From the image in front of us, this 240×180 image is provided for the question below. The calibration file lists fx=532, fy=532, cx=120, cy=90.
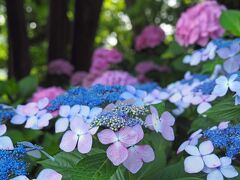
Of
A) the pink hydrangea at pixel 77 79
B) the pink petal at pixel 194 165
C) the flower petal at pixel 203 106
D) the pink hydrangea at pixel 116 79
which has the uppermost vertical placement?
the pink petal at pixel 194 165

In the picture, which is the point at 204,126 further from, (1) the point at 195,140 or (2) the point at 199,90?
(1) the point at 195,140

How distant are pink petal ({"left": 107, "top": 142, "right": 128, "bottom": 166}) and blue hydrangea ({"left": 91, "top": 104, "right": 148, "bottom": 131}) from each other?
4 cm

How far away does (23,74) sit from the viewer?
309 centimetres

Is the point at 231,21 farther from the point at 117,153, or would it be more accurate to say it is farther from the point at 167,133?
the point at 117,153

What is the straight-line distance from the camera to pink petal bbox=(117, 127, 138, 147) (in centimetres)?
106

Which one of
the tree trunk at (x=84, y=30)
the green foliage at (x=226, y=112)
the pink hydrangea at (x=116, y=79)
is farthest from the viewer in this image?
the tree trunk at (x=84, y=30)

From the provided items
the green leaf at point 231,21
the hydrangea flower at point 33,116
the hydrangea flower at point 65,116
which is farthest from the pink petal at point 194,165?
Answer: the green leaf at point 231,21

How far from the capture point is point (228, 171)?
3.66ft

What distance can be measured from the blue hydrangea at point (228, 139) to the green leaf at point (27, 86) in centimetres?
142

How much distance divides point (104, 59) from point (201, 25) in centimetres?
91

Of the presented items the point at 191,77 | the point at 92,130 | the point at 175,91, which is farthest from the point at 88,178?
the point at 191,77

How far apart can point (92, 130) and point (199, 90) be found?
2.01 feet

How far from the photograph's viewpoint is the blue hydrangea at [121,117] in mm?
1077

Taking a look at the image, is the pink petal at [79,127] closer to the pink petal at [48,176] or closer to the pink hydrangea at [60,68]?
the pink petal at [48,176]
